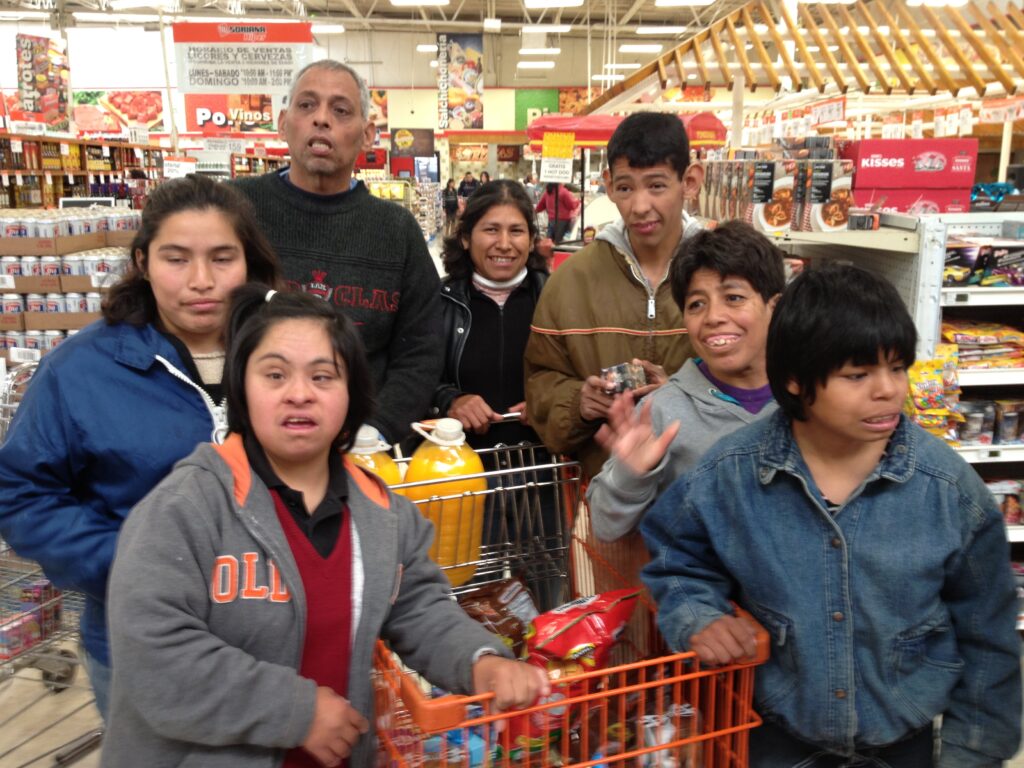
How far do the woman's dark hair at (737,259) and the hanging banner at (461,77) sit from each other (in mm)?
21785

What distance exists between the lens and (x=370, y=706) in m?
1.42

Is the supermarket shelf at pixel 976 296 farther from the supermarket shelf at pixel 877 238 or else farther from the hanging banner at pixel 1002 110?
the hanging banner at pixel 1002 110

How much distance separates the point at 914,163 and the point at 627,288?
7.55 feet

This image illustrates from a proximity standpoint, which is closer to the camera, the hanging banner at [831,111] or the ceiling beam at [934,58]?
the ceiling beam at [934,58]

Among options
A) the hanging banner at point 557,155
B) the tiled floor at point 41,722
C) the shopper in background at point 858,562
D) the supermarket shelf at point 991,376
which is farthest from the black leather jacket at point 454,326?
the hanging banner at point 557,155

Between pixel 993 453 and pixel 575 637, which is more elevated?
pixel 575 637

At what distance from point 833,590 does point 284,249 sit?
66.4 inches

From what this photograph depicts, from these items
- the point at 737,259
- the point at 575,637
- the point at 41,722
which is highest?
the point at 737,259

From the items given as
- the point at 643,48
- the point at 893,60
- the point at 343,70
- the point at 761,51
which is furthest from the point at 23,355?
the point at 643,48

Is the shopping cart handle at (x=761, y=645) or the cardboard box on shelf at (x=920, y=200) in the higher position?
the cardboard box on shelf at (x=920, y=200)

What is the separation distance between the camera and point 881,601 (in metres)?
1.37

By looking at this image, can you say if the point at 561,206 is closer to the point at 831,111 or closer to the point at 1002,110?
the point at 1002,110

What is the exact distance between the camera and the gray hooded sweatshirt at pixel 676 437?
1.58 meters

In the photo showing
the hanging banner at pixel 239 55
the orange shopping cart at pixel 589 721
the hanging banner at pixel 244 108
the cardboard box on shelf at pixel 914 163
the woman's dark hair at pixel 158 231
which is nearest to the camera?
the orange shopping cart at pixel 589 721
